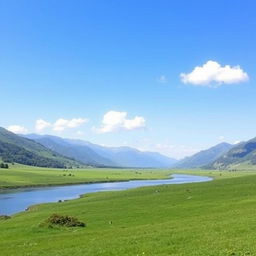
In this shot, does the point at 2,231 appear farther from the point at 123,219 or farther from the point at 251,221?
the point at 251,221

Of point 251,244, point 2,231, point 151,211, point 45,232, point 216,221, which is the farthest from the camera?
point 151,211

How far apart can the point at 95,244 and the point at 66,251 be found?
2.94 m

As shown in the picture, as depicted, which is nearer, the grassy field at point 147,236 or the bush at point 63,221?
the grassy field at point 147,236

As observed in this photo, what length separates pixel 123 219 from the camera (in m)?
57.6

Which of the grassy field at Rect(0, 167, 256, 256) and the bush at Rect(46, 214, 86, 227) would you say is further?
the bush at Rect(46, 214, 86, 227)

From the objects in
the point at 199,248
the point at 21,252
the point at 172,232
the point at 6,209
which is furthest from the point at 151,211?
the point at 6,209

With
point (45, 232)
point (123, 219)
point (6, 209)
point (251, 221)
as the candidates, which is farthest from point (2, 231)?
point (6, 209)

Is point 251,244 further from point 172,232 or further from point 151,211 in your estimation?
point 151,211

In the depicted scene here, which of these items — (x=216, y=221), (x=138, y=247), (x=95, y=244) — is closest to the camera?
(x=138, y=247)

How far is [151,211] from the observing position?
63250 mm

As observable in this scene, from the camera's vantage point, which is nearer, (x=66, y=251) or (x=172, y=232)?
(x=66, y=251)

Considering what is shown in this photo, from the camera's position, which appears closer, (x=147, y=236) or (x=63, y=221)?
(x=147, y=236)

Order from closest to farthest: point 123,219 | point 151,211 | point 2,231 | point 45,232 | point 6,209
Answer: point 45,232, point 2,231, point 123,219, point 151,211, point 6,209

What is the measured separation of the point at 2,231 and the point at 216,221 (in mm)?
27711
